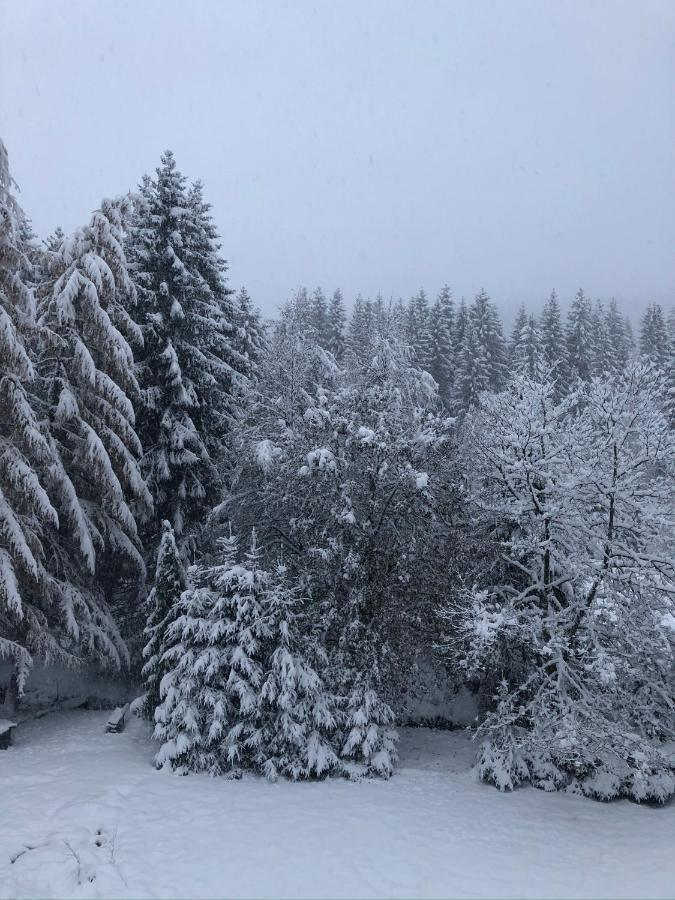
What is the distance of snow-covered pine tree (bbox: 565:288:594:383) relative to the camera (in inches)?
1935

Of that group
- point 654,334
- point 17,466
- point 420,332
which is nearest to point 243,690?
point 17,466

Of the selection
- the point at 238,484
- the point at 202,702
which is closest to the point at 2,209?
the point at 238,484

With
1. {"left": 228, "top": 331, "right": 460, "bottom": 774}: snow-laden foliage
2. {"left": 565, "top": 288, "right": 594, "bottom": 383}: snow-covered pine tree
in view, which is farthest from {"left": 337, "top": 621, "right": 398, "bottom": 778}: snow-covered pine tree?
{"left": 565, "top": 288, "right": 594, "bottom": 383}: snow-covered pine tree

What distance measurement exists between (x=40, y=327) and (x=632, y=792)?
16.5 metres

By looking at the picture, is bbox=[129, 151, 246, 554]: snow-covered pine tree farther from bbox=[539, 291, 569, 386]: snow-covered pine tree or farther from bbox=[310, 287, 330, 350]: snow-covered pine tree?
bbox=[539, 291, 569, 386]: snow-covered pine tree

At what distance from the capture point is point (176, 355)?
17.5 metres

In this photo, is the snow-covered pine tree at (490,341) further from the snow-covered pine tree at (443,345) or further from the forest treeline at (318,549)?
the forest treeline at (318,549)

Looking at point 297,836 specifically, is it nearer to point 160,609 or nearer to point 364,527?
point 160,609

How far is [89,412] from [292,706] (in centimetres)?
846

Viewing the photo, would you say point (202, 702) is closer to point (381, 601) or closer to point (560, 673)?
point (381, 601)

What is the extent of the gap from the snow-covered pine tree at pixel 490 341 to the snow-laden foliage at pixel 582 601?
30.7m

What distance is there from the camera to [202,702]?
12492 millimetres

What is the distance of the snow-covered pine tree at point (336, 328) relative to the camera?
51.5 meters

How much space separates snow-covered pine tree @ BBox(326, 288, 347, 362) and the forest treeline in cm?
3342
